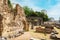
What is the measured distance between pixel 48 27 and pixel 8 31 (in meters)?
11.5

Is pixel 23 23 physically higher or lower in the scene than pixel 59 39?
higher

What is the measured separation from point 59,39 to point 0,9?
8520 millimetres

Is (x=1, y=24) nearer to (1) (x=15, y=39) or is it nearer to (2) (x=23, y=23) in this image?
(1) (x=15, y=39)

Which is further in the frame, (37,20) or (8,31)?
(37,20)

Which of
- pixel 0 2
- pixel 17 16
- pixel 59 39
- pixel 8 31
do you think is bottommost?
pixel 59 39

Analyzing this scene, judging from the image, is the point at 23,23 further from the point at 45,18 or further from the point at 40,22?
the point at 45,18

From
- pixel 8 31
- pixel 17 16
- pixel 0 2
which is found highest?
pixel 0 2

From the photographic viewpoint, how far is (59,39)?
19281 mm

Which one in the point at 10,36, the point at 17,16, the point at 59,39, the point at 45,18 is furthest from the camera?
the point at 45,18

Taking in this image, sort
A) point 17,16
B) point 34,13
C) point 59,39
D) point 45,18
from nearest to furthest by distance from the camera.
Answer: point 59,39 < point 17,16 < point 34,13 < point 45,18

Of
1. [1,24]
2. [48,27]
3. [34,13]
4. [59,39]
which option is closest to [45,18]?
[34,13]

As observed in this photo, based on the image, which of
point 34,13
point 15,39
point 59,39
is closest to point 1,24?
point 15,39

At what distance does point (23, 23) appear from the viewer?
87.2 feet

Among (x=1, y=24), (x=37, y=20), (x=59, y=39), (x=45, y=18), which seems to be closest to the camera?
(x=1, y=24)
